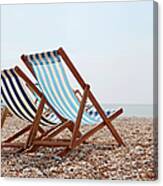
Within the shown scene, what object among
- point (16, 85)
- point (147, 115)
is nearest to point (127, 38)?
point (147, 115)

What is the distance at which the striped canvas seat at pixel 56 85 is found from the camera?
4902mm

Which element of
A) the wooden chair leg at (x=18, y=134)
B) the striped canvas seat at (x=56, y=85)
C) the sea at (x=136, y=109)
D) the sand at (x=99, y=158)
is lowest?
the sand at (x=99, y=158)

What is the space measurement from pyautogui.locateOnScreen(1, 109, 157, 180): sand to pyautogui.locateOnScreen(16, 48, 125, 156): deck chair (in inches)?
1.7

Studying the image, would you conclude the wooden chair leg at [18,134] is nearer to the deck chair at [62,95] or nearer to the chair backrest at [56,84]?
the deck chair at [62,95]

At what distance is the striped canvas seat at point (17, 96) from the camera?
4977mm

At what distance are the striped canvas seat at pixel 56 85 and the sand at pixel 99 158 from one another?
0.45ft

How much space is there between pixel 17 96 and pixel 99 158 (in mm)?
716

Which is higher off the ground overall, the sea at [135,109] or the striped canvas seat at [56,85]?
the striped canvas seat at [56,85]

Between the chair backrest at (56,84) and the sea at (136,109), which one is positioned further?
the chair backrest at (56,84)

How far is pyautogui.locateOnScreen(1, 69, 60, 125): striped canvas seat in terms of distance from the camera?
498cm

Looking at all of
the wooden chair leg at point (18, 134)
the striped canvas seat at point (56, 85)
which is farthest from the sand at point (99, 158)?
the striped canvas seat at point (56, 85)

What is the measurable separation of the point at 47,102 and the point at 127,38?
0.71 metres

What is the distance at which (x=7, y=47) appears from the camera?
500 cm

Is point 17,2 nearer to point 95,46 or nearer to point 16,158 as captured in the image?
point 95,46
